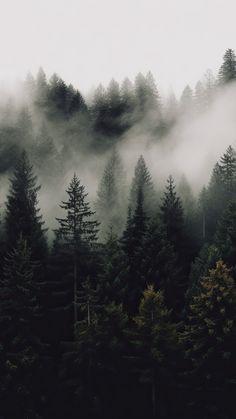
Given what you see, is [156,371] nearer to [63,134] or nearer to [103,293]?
[103,293]

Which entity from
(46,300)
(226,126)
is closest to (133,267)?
(46,300)

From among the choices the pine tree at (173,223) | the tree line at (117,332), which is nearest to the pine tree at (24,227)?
the tree line at (117,332)

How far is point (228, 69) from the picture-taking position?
126 meters

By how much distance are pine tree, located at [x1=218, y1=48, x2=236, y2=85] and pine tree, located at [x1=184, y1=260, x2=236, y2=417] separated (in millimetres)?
91566

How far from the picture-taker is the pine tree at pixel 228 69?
Answer: 4929 inches

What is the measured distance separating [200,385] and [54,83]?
101m

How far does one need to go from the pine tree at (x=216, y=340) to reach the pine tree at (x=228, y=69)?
91566 millimetres

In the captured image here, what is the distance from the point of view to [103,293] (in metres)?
48.3

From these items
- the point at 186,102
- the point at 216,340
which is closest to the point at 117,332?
the point at 216,340

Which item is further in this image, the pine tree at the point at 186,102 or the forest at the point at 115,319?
the pine tree at the point at 186,102

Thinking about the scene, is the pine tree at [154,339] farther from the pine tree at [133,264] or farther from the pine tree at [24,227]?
the pine tree at [24,227]

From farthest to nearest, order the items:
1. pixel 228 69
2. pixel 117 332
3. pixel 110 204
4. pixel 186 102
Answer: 1. pixel 186 102
2. pixel 228 69
3. pixel 110 204
4. pixel 117 332

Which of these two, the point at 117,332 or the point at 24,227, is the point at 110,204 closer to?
the point at 24,227

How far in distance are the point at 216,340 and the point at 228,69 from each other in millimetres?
95594
